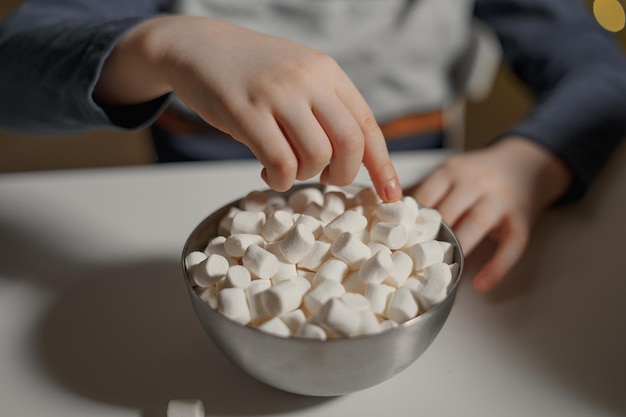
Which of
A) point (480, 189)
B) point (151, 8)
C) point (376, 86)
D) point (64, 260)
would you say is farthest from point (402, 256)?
point (151, 8)

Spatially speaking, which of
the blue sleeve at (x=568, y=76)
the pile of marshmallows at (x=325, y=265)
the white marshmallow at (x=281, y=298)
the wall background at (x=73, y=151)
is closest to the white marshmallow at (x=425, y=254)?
the pile of marshmallows at (x=325, y=265)

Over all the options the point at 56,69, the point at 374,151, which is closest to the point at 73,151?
the point at 56,69

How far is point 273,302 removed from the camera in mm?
443

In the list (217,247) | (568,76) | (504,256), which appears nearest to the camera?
(217,247)

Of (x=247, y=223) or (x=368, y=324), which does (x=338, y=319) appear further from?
(x=247, y=223)

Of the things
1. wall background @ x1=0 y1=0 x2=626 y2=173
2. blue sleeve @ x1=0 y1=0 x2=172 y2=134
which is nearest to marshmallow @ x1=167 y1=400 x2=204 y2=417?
blue sleeve @ x1=0 y1=0 x2=172 y2=134

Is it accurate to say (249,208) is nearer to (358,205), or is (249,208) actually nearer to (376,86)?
(358,205)

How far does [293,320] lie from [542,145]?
0.48m

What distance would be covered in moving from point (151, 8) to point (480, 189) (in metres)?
0.61

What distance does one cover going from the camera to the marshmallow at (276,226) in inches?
20.2

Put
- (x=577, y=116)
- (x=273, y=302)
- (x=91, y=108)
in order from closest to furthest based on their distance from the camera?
(x=273, y=302) < (x=91, y=108) < (x=577, y=116)

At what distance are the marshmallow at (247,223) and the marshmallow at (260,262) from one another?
43mm

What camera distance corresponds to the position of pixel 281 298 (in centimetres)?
44

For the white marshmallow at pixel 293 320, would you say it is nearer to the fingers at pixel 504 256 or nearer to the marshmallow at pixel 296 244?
the marshmallow at pixel 296 244
